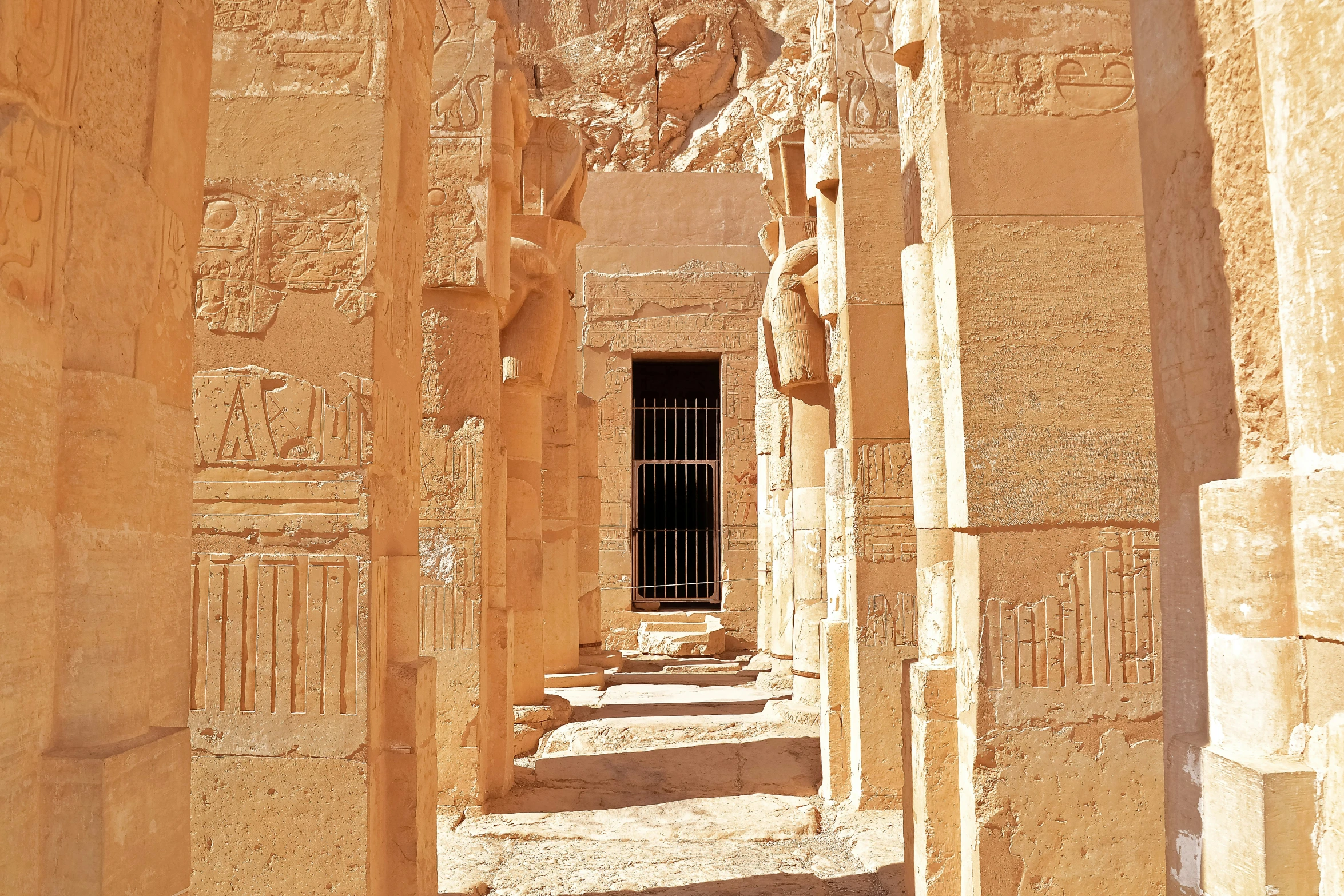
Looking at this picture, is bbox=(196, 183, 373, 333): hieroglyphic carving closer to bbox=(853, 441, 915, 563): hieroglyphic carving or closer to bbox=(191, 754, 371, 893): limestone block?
bbox=(191, 754, 371, 893): limestone block

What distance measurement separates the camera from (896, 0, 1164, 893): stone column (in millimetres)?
3189

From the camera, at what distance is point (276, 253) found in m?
3.29

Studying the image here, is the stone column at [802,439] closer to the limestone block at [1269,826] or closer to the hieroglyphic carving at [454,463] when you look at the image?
the hieroglyphic carving at [454,463]

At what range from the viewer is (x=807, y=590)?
26.6 feet

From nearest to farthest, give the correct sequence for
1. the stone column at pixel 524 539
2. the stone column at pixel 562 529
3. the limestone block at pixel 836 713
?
the limestone block at pixel 836 713 < the stone column at pixel 524 539 < the stone column at pixel 562 529

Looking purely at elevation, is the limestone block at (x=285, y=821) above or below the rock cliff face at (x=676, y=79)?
below

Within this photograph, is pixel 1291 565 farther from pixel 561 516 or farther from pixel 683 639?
pixel 683 639

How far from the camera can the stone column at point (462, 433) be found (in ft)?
17.5

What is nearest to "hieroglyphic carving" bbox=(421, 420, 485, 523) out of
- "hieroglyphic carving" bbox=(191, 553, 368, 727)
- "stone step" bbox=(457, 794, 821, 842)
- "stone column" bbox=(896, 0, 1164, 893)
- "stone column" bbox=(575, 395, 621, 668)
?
"stone step" bbox=(457, 794, 821, 842)

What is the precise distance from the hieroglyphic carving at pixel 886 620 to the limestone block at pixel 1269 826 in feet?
13.3

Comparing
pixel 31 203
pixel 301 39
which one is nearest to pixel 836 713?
pixel 301 39

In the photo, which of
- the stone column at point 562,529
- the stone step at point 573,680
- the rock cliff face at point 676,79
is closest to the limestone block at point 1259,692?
the stone column at point 562,529

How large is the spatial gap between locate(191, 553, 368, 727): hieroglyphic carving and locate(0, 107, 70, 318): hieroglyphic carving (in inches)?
67.4

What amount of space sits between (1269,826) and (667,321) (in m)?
12.2
